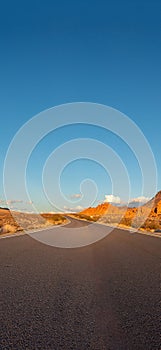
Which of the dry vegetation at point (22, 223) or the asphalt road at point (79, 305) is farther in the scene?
the dry vegetation at point (22, 223)

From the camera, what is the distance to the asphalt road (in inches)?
121

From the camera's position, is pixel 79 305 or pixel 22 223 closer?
pixel 79 305

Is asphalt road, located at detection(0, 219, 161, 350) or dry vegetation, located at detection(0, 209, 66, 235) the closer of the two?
asphalt road, located at detection(0, 219, 161, 350)

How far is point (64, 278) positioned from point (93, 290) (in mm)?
1087

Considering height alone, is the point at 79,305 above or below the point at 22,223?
below

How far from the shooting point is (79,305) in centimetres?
427

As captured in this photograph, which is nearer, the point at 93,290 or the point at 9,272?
the point at 93,290

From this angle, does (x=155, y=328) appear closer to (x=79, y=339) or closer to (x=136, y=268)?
(x=79, y=339)

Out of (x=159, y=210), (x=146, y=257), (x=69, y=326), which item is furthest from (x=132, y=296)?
(x=159, y=210)

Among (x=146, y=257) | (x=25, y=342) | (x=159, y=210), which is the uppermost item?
(x=159, y=210)

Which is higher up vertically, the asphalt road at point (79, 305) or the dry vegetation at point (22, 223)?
the dry vegetation at point (22, 223)

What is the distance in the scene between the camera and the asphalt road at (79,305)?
3.07 m

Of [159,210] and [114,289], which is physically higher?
[159,210]

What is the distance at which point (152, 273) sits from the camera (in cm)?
666
